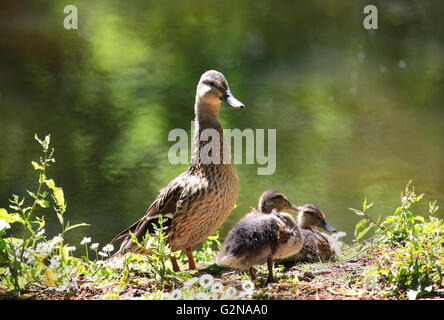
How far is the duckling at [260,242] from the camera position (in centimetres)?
295

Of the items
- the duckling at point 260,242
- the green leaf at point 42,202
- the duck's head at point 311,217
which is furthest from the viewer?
the duck's head at point 311,217

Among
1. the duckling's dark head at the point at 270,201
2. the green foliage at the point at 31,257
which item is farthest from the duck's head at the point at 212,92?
the green foliage at the point at 31,257

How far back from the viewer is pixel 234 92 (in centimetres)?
657

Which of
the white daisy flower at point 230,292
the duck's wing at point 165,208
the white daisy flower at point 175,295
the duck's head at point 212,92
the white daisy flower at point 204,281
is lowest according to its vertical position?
the white daisy flower at point 175,295

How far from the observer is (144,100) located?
6.64 meters

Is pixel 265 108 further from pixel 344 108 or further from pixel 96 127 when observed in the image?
pixel 96 127

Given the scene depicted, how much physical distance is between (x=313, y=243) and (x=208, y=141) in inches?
33.9

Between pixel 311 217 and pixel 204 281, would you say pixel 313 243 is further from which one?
pixel 204 281

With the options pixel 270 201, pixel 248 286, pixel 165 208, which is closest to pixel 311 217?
pixel 270 201

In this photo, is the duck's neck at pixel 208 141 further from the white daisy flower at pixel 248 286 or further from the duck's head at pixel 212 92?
the white daisy flower at pixel 248 286

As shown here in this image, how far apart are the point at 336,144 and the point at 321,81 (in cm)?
175

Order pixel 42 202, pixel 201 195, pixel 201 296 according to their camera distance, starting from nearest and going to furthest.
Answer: pixel 201 296 < pixel 42 202 < pixel 201 195

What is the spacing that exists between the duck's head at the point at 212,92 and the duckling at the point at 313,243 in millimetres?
910
